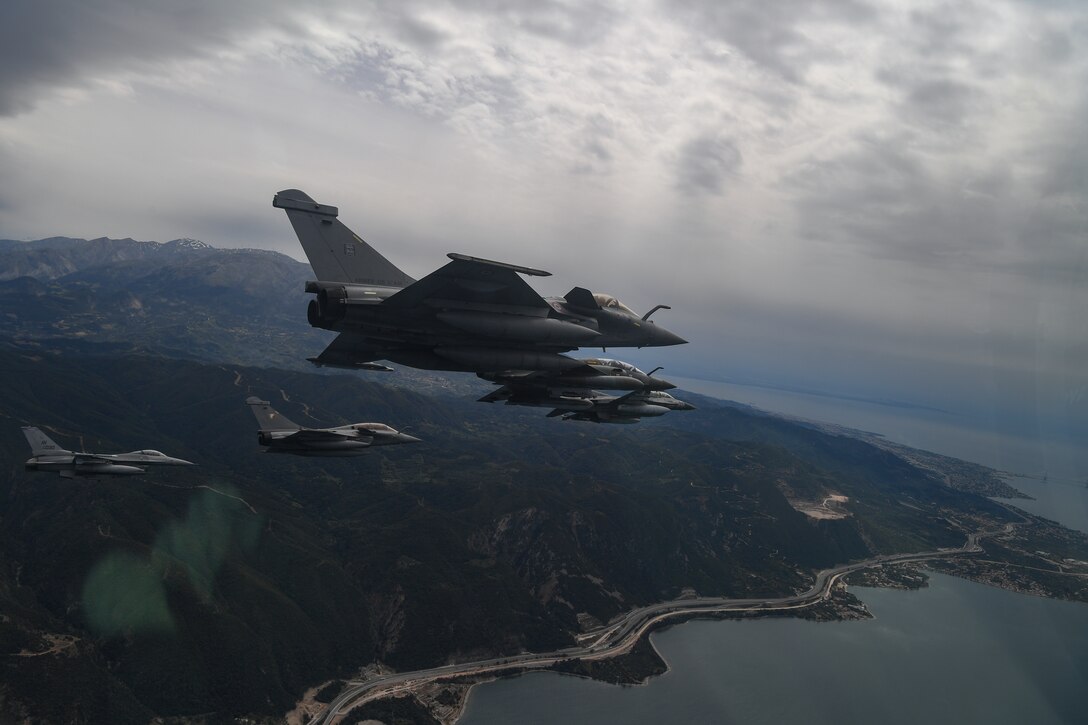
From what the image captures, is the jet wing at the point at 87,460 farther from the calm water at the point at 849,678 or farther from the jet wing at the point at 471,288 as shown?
the calm water at the point at 849,678

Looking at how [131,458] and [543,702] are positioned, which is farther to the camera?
[543,702]

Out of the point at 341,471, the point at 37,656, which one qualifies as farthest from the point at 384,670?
the point at 341,471

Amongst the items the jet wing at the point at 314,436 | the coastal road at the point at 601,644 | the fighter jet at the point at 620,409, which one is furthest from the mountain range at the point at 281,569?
the fighter jet at the point at 620,409

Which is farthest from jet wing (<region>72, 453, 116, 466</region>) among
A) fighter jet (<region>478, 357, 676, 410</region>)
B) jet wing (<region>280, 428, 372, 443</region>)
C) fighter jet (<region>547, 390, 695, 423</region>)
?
fighter jet (<region>547, 390, 695, 423</region>)

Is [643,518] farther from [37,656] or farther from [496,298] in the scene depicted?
[496,298]

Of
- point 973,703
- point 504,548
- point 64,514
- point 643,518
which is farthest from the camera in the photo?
point 643,518

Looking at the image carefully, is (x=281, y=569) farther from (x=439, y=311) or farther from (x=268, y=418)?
(x=439, y=311)

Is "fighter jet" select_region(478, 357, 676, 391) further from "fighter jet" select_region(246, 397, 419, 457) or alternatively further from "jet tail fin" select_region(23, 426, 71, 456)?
"jet tail fin" select_region(23, 426, 71, 456)
